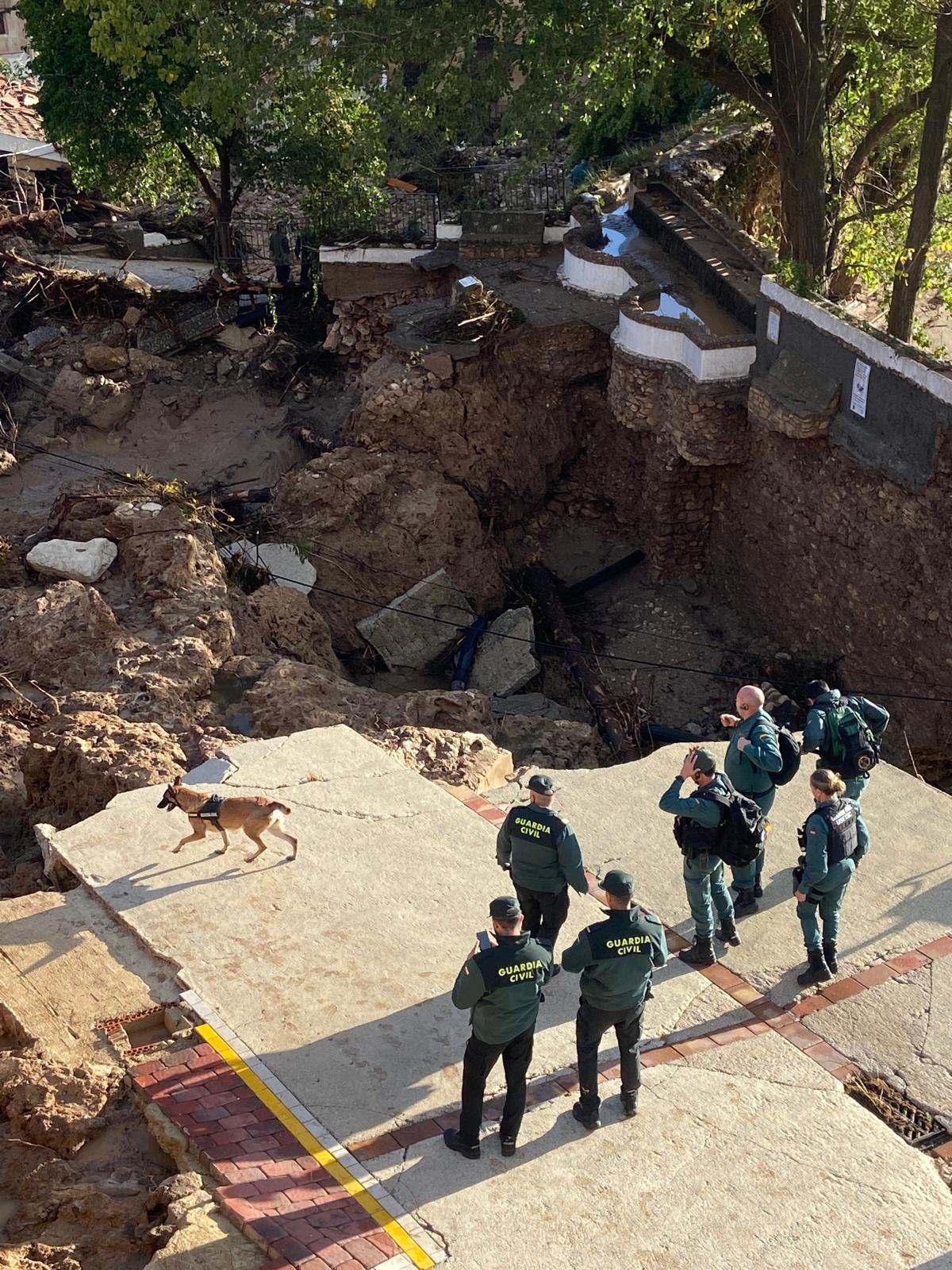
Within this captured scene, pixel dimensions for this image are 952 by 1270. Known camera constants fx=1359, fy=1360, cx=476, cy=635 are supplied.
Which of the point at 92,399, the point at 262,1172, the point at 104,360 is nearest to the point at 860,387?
the point at 262,1172

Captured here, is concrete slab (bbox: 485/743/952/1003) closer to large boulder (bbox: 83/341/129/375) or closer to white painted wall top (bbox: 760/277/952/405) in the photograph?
white painted wall top (bbox: 760/277/952/405)

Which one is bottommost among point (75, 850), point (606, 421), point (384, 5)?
point (606, 421)

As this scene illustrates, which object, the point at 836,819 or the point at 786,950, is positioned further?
the point at 786,950

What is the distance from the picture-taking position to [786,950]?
326 inches

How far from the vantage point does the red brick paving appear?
19.6 feet

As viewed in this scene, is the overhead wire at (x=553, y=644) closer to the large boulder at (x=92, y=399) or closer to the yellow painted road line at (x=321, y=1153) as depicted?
the large boulder at (x=92, y=399)

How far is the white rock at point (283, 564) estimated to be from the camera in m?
16.1

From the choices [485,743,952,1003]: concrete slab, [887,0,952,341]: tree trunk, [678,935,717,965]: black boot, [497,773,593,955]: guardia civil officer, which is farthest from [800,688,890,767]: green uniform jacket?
[887,0,952,341]: tree trunk

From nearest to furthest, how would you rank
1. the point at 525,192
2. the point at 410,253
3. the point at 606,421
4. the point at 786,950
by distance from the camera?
the point at 786,950
the point at 606,421
the point at 410,253
the point at 525,192

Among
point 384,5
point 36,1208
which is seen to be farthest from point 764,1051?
point 384,5

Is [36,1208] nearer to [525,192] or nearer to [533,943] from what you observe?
[533,943]

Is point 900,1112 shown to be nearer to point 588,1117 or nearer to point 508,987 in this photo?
point 588,1117

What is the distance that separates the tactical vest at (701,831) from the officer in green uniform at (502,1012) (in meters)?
1.58

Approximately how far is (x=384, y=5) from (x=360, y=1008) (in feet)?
43.6
